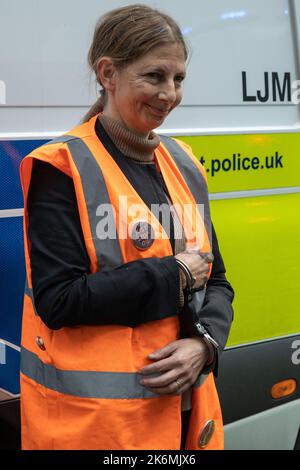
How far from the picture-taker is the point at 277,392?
2.79 m

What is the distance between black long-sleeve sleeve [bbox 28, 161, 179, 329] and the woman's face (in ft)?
0.77

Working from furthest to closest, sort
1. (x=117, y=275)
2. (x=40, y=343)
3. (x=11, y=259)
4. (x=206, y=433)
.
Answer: (x=11, y=259) < (x=206, y=433) < (x=40, y=343) < (x=117, y=275)

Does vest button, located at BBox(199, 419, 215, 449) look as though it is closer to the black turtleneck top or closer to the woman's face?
the black turtleneck top

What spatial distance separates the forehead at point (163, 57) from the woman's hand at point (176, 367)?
660mm

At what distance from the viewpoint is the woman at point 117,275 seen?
1.52 m

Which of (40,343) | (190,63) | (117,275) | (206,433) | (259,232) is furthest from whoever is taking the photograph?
(259,232)

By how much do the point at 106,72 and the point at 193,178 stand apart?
1.23 feet

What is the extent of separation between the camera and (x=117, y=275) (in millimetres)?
1507

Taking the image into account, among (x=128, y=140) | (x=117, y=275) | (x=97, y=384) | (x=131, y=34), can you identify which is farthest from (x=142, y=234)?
(x=131, y=34)

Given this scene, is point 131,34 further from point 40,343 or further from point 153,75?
point 40,343

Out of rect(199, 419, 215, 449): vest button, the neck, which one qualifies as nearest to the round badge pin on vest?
the neck

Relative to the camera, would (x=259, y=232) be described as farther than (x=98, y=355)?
Yes
